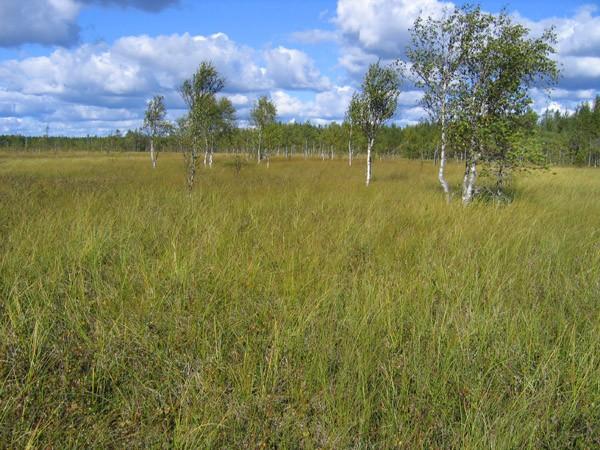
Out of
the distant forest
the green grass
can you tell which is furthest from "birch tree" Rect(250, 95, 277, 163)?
the green grass

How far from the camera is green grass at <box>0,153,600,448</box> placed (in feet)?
7.25

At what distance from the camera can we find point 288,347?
2848 mm

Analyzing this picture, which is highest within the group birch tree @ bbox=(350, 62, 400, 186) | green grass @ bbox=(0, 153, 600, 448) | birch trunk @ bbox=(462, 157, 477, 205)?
birch tree @ bbox=(350, 62, 400, 186)

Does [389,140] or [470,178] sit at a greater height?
[389,140]

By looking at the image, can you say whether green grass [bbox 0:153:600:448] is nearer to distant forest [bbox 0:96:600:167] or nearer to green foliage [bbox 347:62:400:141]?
green foliage [bbox 347:62:400:141]

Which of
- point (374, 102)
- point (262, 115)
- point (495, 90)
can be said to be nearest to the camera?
point (495, 90)

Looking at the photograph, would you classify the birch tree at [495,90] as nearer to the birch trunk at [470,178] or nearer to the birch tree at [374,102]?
the birch trunk at [470,178]

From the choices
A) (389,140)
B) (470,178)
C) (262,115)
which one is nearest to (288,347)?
(470,178)

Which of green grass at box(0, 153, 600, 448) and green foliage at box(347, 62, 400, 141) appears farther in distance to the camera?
green foliage at box(347, 62, 400, 141)

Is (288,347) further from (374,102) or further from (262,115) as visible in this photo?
(262,115)

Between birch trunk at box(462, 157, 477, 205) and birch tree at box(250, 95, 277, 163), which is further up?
birch tree at box(250, 95, 277, 163)

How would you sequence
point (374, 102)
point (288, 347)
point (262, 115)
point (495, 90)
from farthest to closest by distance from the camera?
point (262, 115)
point (374, 102)
point (495, 90)
point (288, 347)

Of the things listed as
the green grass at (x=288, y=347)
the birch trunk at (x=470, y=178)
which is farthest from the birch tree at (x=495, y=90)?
the green grass at (x=288, y=347)

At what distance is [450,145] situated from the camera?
518 inches
